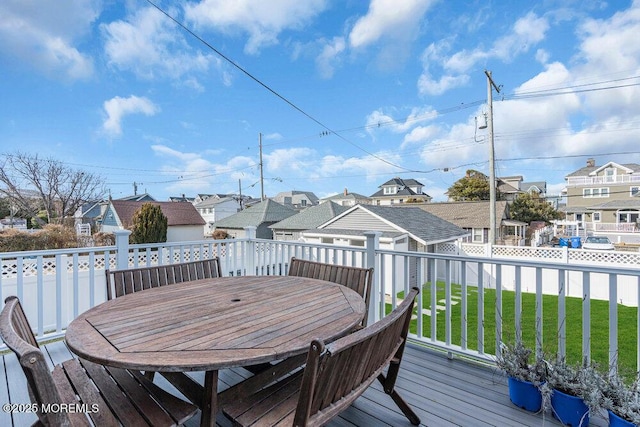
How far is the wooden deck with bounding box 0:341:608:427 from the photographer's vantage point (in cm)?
183

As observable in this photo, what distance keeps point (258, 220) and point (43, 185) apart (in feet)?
37.4

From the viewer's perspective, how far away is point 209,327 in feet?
4.78

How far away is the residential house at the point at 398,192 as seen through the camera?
116 ft

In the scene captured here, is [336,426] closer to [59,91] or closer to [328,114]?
[328,114]

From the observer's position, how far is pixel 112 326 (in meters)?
1.44

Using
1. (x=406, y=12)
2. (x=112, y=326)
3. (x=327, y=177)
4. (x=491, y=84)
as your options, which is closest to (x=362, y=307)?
(x=112, y=326)

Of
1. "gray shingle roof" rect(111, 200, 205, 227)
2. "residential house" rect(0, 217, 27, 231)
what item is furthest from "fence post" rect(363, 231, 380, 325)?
"residential house" rect(0, 217, 27, 231)

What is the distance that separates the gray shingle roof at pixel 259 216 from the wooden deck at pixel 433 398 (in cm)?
1761

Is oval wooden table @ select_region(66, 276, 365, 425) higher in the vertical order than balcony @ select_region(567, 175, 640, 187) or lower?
lower

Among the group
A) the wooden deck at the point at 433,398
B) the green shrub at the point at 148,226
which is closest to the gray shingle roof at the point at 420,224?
the green shrub at the point at 148,226

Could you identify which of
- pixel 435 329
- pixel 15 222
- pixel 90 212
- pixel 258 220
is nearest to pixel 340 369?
pixel 435 329

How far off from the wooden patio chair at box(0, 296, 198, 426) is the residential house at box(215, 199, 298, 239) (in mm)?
18351

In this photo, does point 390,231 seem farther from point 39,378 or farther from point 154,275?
point 39,378

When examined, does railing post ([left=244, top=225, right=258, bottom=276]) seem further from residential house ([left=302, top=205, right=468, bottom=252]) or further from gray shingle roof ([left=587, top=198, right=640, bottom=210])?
gray shingle roof ([left=587, top=198, right=640, bottom=210])
